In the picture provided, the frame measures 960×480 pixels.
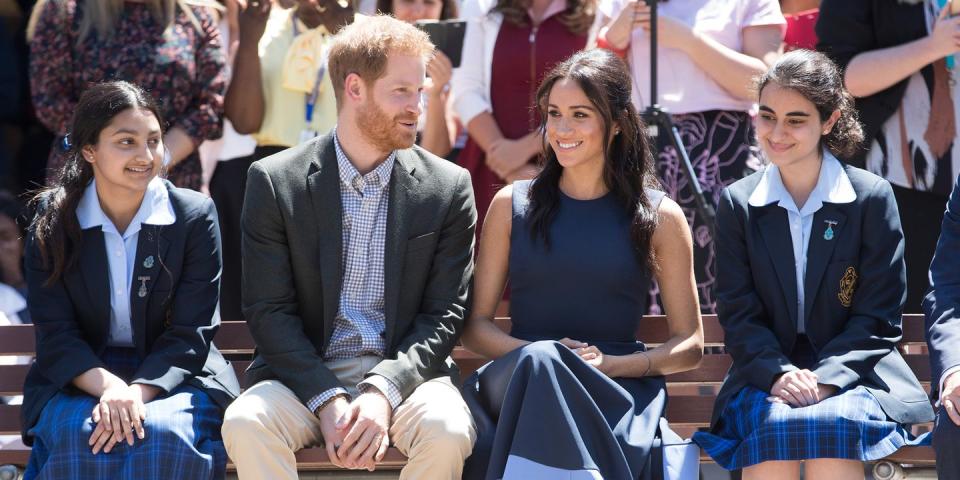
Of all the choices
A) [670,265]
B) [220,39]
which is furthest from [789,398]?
[220,39]

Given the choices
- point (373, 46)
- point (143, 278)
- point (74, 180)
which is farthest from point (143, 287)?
point (373, 46)

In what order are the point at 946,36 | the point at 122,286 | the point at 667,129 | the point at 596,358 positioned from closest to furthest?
the point at 596,358
the point at 122,286
the point at 946,36
the point at 667,129

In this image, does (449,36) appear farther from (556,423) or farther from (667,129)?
(556,423)

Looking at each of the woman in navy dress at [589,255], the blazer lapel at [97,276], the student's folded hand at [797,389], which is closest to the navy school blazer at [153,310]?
the blazer lapel at [97,276]

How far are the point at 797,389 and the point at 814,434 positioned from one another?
166mm

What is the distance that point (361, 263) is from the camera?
14.1 feet

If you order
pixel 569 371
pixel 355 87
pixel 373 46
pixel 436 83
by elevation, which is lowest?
pixel 569 371

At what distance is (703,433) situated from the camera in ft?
13.5

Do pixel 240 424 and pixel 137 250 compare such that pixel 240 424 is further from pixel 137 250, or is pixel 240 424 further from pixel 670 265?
pixel 670 265

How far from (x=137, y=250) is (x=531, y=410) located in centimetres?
136

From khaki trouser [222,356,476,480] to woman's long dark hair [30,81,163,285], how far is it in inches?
29.5

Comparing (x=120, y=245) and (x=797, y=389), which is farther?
(x=120, y=245)

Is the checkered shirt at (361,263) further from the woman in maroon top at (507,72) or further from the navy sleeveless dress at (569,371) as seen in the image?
the woman in maroon top at (507,72)

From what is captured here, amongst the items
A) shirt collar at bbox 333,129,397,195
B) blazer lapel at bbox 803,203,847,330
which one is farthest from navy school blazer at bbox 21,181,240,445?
blazer lapel at bbox 803,203,847,330
